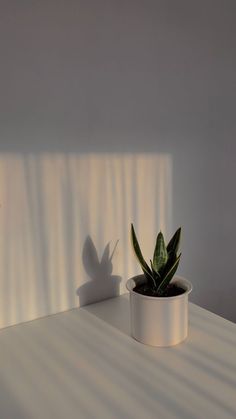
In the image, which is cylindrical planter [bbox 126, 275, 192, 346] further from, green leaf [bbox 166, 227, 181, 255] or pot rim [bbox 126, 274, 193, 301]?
green leaf [bbox 166, 227, 181, 255]

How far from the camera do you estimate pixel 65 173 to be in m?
1.04

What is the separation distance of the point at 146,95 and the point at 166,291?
577mm

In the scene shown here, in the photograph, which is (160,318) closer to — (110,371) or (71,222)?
(110,371)

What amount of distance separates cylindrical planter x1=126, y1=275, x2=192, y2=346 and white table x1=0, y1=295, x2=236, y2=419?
0.02m

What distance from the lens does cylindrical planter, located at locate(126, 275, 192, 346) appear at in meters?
0.91

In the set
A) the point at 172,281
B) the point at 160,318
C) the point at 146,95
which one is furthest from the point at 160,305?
the point at 146,95

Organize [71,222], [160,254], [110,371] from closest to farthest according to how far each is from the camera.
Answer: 1. [110,371]
2. [160,254]
3. [71,222]

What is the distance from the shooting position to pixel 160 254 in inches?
38.0

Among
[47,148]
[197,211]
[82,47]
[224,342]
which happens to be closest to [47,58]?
[82,47]

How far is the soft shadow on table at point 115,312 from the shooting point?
3.40 ft

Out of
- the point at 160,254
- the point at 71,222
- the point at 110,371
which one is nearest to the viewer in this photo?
the point at 110,371

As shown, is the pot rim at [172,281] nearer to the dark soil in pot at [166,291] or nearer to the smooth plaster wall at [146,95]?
the dark soil in pot at [166,291]

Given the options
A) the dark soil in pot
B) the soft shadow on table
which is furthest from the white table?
the dark soil in pot

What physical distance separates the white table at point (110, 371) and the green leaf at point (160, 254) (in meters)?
0.19
